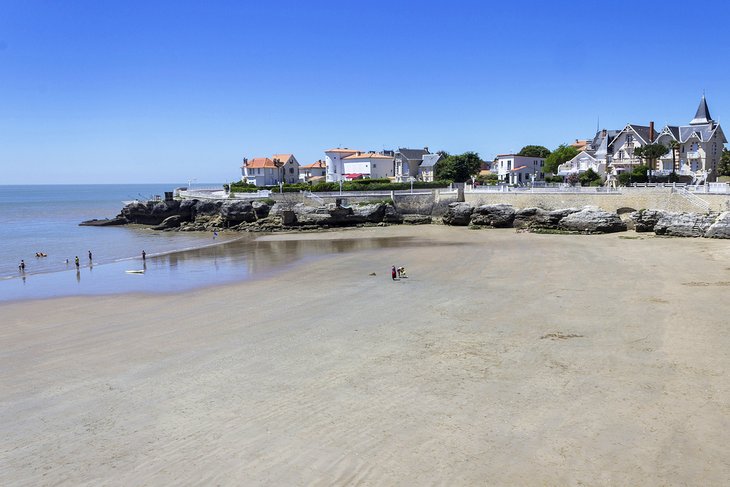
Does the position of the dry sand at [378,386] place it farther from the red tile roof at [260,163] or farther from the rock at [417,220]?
the red tile roof at [260,163]

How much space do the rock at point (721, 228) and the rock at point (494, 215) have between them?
1626cm

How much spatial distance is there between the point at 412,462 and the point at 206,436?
4.29 meters

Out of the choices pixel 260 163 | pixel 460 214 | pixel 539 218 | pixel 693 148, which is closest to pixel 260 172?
pixel 260 163

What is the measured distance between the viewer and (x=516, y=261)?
31562 millimetres

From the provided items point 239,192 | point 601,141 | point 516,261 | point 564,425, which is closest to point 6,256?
point 239,192

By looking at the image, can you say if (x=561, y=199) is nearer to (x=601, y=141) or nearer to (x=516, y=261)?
(x=516, y=261)

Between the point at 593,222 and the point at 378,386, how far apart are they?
3585 centimetres

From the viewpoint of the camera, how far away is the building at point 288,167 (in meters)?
88.9

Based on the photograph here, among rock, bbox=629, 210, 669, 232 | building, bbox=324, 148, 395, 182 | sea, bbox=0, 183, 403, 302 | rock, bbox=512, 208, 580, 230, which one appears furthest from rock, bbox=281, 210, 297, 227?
rock, bbox=629, 210, 669, 232

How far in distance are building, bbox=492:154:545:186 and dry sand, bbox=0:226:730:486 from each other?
5419cm

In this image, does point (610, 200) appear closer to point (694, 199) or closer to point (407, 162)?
point (694, 199)

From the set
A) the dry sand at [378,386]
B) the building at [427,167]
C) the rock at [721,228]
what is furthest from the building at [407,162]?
the dry sand at [378,386]

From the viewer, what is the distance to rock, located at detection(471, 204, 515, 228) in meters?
49.9

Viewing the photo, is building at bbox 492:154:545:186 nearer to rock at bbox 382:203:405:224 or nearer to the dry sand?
rock at bbox 382:203:405:224
